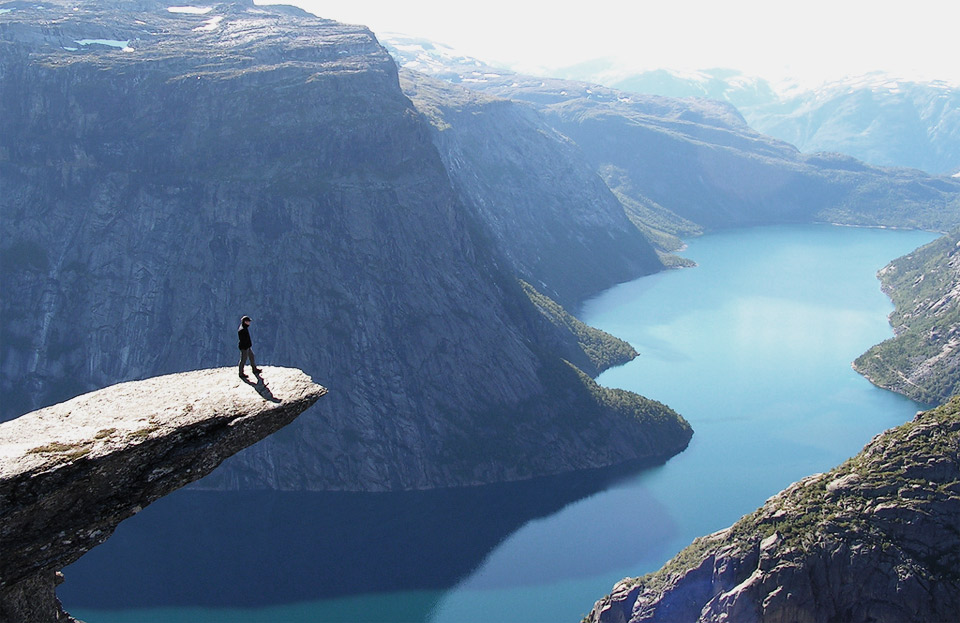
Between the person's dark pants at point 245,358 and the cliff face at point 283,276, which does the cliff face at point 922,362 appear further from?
the person's dark pants at point 245,358

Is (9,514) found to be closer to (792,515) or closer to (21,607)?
(21,607)

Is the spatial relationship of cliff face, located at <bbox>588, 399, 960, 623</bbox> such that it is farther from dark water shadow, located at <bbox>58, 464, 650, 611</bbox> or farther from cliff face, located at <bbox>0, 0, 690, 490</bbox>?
cliff face, located at <bbox>0, 0, 690, 490</bbox>

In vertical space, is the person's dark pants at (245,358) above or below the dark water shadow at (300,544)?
above

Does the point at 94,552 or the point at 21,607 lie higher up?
the point at 21,607

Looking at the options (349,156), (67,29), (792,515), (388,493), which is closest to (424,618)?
(388,493)

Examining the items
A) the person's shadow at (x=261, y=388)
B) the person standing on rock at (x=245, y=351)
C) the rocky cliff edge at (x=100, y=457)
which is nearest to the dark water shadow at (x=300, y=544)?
the person standing on rock at (x=245, y=351)

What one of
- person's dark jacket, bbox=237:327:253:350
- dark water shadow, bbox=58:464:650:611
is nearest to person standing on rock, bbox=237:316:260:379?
person's dark jacket, bbox=237:327:253:350

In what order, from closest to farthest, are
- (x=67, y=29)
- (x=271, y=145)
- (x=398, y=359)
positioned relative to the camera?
(x=398, y=359), (x=271, y=145), (x=67, y=29)
